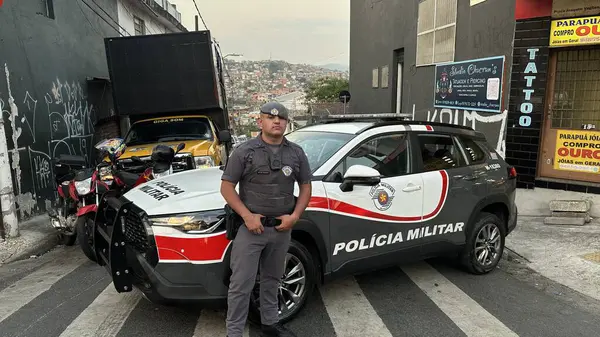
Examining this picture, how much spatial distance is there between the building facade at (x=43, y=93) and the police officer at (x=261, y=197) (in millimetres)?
4681

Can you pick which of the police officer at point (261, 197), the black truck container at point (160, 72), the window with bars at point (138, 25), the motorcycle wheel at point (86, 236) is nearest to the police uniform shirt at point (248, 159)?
the police officer at point (261, 197)

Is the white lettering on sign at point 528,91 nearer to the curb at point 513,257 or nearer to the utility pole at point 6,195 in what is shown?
the curb at point 513,257

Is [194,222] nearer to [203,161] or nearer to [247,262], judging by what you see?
[247,262]

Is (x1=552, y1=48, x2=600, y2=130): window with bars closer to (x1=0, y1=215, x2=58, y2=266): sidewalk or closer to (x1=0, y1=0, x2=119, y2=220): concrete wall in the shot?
(x1=0, y1=215, x2=58, y2=266): sidewalk

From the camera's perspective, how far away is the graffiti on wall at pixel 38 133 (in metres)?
7.29

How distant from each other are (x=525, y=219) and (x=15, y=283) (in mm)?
7407

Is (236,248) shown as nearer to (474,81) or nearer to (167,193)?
(167,193)

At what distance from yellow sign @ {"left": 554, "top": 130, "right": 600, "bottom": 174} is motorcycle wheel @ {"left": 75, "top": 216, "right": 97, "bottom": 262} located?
23.6 feet

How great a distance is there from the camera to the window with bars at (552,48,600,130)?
7281 millimetres

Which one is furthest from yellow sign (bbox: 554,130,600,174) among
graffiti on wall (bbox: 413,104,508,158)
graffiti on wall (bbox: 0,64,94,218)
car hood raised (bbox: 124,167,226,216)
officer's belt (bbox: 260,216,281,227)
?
graffiti on wall (bbox: 0,64,94,218)

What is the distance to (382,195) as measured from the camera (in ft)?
13.9

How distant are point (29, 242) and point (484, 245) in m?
5.94

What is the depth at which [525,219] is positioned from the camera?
25.1 ft

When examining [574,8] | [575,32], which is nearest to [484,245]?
[575,32]
